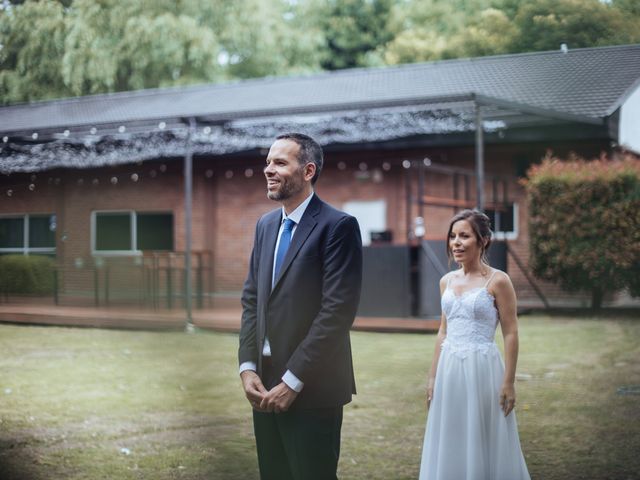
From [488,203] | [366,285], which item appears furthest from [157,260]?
[488,203]

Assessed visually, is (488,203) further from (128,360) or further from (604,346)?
(128,360)

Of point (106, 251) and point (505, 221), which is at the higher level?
point (505, 221)

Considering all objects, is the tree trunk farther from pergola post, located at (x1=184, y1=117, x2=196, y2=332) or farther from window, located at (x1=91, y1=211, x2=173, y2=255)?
pergola post, located at (x1=184, y1=117, x2=196, y2=332)

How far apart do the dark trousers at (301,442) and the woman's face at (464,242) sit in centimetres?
49

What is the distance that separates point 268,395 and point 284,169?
46 cm

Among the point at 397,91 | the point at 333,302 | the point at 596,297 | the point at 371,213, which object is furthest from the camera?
the point at 371,213

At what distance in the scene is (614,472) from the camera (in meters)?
2.64

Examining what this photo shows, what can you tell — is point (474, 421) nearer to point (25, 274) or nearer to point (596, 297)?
point (596, 297)

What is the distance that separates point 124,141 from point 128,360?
99 cm

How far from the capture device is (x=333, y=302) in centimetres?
170

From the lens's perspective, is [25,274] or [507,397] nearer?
[507,397]

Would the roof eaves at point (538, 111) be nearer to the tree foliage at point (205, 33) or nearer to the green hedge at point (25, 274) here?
the tree foliage at point (205, 33)

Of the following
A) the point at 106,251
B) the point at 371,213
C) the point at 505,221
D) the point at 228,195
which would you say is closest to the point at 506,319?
the point at 106,251

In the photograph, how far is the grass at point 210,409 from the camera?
277 centimetres
